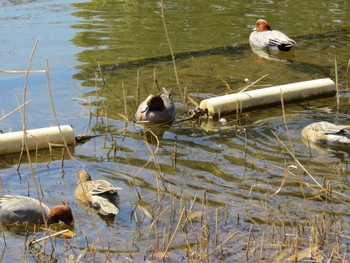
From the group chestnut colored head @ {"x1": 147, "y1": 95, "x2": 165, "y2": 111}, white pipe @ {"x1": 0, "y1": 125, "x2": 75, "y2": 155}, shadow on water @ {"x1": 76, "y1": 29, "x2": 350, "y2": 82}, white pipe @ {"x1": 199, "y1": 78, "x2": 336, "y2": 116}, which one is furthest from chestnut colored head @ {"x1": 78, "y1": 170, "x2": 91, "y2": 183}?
shadow on water @ {"x1": 76, "y1": 29, "x2": 350, "y2": 82}

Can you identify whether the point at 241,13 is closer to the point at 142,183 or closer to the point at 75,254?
the point at 142,183

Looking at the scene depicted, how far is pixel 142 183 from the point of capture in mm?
8227

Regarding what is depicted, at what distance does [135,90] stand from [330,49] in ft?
12.4

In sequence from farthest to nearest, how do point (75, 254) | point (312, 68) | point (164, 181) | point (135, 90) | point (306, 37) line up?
point (306, 37)
point (312, 68)
point (135, 90)
point (164, 181)
point (75, 254)

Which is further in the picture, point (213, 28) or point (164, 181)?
point (213, 28)

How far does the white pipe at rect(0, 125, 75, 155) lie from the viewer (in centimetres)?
895

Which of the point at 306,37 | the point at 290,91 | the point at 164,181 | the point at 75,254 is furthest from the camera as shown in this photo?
the point at 306,37

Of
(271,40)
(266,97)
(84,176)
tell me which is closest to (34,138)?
(84,176)

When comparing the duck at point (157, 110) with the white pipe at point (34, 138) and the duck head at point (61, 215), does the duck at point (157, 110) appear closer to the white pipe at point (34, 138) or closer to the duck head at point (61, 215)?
the white pipe at point (34, 138)

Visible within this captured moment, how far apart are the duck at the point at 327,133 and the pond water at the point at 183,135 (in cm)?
12

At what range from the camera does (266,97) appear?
1053 centimetres

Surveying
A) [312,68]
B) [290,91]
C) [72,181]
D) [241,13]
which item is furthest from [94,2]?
[72,181]

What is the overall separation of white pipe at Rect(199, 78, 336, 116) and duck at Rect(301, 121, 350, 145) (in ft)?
3.31

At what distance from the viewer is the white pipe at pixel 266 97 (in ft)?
33.8
